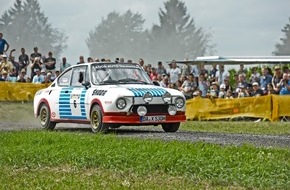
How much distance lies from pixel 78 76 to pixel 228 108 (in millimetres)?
8291

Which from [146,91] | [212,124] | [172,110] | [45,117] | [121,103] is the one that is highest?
[146,91]

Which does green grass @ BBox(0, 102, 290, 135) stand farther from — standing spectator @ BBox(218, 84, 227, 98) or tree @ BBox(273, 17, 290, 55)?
tree @ BBox(273, 17, 290, 55)

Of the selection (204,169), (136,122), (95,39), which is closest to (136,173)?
(204,169)

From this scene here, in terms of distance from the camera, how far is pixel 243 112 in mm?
26094

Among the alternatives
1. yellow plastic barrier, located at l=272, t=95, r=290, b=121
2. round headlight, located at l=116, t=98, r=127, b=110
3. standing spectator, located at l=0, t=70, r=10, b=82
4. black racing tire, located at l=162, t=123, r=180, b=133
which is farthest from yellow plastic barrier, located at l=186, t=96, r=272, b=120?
standing spectator, located at l=0, t=70, r=10, b=82

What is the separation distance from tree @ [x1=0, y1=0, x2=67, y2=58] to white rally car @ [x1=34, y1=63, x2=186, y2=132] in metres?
87.7

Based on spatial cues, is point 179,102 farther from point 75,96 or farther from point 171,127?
point 75,96

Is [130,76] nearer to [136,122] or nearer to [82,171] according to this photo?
[136,122]

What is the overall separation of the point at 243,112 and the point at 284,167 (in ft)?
52.3

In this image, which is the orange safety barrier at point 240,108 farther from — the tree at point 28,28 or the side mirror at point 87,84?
the tree at point 28,28

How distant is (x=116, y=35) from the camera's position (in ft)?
427

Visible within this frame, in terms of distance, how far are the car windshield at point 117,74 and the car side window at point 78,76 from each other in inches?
13.4

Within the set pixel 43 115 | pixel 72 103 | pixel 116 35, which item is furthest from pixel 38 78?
pixel 116 35

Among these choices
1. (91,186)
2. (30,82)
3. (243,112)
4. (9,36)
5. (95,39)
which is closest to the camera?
(91,186)
